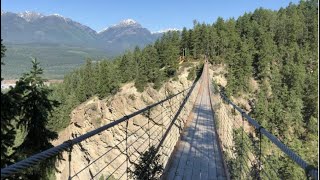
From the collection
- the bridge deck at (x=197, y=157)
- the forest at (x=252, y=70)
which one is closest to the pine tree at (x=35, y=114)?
the bridge deck at (x=197, y=157)

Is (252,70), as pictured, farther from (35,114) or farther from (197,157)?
(197,157)

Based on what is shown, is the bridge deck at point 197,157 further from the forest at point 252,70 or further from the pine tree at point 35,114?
the forest at point 252,70

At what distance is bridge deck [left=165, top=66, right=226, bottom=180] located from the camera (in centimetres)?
678

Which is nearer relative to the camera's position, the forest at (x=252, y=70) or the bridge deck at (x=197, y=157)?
the bridge deck at (x=197, y=157)

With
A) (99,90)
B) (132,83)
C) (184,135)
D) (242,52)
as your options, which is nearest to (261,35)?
(242,52)


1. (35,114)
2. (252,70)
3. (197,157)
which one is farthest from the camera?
(252,70)

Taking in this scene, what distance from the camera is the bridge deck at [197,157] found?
6781 mm

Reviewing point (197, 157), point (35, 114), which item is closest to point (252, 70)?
point (35, 114)

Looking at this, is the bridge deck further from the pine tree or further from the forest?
the forest

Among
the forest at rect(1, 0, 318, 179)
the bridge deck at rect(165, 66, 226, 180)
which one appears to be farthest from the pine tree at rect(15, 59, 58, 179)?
the forest at rect(1, 0, 318, 179)

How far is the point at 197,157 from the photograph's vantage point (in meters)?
8.02

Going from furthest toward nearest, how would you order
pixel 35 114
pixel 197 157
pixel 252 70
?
pixel 252 70 < pixel 35 114 < pixel 197 157

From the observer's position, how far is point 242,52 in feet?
243

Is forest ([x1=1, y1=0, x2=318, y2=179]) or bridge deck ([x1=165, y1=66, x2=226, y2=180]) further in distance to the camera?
forest ([x1=1, y1=0, x2=318, y2=179])
